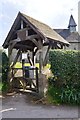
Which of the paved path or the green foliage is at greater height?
the green foliage

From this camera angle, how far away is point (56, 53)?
862cm

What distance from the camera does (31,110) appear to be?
23.9 ft

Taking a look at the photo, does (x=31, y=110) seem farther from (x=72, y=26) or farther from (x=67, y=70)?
(x=72, y=26)

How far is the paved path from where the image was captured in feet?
21.8

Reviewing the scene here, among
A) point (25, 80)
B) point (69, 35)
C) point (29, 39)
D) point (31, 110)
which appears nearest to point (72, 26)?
point (69, 35)

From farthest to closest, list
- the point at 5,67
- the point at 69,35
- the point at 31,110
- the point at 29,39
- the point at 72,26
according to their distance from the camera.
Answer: the point at 72,26
the point at 69,35
the point at 5,67
the point at 29,39
the point at 31,110

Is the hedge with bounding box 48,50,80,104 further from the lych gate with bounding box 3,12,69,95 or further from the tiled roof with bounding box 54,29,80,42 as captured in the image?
the tiled roof with bounding box 54,29,80,42

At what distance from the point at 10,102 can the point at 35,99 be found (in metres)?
1.21

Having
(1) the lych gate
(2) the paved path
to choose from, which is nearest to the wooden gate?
(1) the lych gate

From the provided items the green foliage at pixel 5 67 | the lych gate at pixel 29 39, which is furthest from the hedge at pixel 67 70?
the green foliage at pixel 5 67

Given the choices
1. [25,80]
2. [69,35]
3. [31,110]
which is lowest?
[31,110]

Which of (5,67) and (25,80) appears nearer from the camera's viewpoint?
(25,80)

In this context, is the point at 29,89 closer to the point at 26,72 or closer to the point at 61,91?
the point at 26,72

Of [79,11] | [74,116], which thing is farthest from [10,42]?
[79,11]
